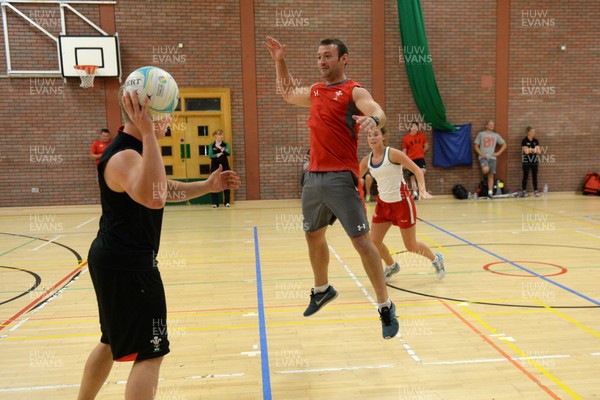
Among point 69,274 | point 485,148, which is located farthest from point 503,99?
point 69,274

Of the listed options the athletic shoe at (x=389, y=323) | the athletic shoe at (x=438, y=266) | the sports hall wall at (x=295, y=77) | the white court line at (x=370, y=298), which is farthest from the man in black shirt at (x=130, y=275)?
the sports hall wall at (x=295, y=77)

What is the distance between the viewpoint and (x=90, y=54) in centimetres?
1398

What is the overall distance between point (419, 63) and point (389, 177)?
976cm

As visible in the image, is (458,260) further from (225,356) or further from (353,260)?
(225,356)

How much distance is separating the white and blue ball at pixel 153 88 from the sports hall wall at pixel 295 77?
41.3 feet

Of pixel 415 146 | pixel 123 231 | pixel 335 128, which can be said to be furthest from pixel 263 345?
pixel 415 146

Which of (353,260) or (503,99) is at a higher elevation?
(503,99)

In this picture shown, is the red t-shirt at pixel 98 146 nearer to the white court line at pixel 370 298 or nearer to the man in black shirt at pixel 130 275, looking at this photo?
the white court line at pixel 370 298

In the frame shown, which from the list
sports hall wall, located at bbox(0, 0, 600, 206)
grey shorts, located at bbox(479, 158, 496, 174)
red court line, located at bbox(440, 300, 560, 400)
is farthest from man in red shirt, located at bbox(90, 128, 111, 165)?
red court line, located at bbox(440, 300, 560, 400)

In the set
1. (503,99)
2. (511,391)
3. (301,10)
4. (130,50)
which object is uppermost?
(301,10)

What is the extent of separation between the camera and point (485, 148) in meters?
15.4

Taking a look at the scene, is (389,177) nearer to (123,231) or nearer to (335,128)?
(335,128)

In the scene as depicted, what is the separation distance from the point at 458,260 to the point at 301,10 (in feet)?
32.2

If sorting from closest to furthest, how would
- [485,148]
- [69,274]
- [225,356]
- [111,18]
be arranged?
1. [225,356]
2. [69,274]
3. [111,18]
4. [485,148]
